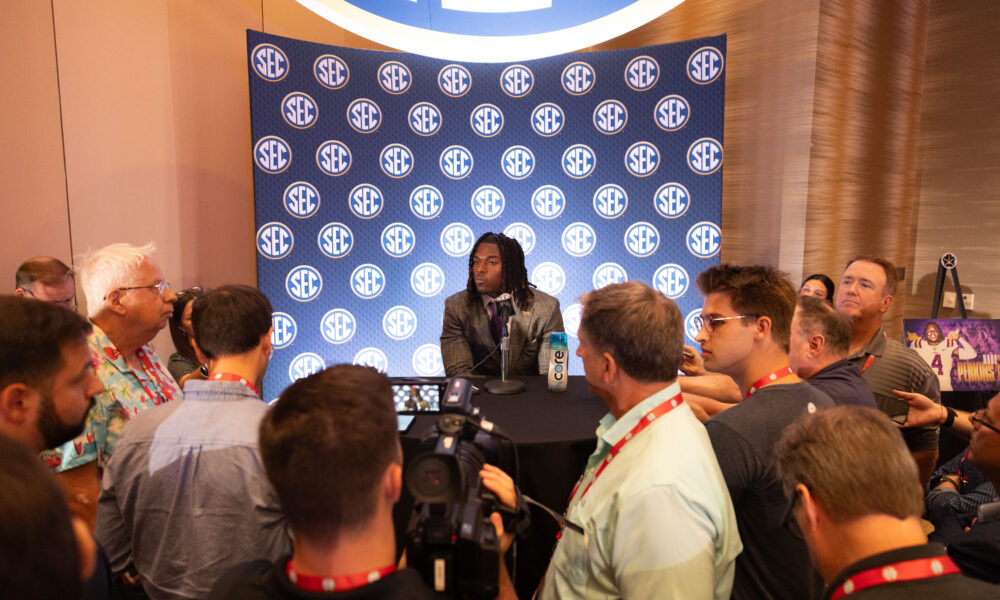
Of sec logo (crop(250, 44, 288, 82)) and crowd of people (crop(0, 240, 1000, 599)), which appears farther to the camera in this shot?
sec logo (crop(250, 44, 288, 82))

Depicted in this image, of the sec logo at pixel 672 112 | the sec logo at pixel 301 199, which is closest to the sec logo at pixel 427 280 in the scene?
the sec logo at pixel 301 199

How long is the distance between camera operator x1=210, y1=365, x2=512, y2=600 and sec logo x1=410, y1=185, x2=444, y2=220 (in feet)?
11.0

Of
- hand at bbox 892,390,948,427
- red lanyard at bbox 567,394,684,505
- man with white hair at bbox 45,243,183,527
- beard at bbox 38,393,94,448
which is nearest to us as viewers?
beard at bbox 38,393,94,448

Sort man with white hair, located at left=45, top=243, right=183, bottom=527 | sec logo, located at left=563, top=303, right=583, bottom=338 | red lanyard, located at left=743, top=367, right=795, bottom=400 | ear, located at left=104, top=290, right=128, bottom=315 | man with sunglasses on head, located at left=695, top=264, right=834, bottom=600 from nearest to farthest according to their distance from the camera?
man with sunglasses on head, located at left=695, top=264, right=834, bottom=600, red lanyard, located at left=743, top=367, right=795, bottom=400, man with white hair, located at left=45, top=243, right=183, bottom=527, ear, located at left=104, top=290, right=128, bottom=315, sec logo, located at left=563, top=303, right=583, bottom=338

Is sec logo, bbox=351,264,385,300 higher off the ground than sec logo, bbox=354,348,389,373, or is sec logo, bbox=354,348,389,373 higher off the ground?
sec logo, bbox=351,264,385,300

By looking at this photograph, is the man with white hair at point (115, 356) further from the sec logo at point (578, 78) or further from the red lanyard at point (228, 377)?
the sec logo at point (578, 78)

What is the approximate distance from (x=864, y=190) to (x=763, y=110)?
41.9 inches

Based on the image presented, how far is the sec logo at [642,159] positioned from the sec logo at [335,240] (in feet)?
7.04

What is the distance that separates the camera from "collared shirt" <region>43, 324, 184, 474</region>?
5.74 feet

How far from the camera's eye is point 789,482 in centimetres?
110

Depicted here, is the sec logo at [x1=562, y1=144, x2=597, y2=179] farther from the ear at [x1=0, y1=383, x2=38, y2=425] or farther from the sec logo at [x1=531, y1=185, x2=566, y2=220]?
the ear at [x1=0, y1=383, x2=38, y2=425]

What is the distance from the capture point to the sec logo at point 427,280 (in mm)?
4180

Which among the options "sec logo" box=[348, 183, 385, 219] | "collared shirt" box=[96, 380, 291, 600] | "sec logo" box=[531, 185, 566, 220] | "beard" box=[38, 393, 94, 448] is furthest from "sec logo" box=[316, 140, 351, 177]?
"beard" box=[38, 393, 94, 448]

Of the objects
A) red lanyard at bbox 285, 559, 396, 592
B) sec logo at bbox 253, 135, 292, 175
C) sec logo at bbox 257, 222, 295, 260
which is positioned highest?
sec logo at bbox 253, 135, 292, 175
